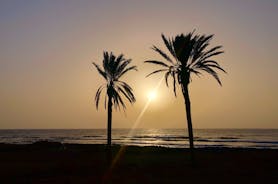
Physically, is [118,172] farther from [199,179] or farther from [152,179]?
[199,179]

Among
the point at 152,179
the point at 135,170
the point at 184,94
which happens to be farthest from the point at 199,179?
the point at 184,94

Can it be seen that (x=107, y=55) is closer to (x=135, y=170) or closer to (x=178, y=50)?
(x=178, y=50)

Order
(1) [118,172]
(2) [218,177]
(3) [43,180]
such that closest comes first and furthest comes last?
(3) [43,180], (2) [218,177], (1) [118,172]

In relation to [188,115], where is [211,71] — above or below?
above

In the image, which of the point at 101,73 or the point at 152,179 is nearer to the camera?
the point at 152,179

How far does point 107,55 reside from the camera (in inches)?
1198

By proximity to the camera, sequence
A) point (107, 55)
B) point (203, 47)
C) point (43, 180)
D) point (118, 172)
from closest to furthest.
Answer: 1. point (43, 180)
2. point (118, 172)
3. point (203, 47)
4. point (107, 55)

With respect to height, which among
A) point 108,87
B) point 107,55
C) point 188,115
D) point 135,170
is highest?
point 107,55

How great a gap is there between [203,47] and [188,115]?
218 inches

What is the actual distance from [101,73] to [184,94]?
7435mm

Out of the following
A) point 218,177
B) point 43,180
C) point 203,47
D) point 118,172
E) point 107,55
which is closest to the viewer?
point 43,180

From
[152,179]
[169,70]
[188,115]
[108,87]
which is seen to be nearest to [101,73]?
[108,87]

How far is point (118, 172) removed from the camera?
25.5m

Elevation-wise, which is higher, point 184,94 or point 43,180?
point 184,94
